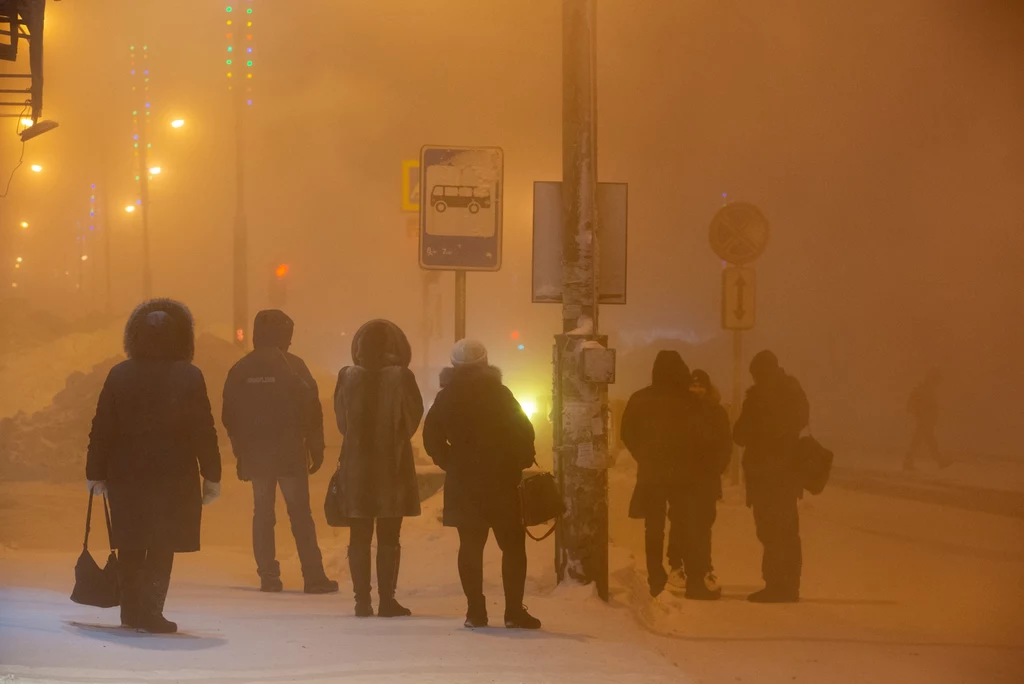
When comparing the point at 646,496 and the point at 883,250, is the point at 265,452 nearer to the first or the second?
the point at 646,496

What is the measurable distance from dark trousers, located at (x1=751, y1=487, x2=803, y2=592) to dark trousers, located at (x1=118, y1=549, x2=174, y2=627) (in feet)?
15.2

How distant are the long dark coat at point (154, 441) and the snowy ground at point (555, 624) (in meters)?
0.57

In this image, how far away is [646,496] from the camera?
8.98m

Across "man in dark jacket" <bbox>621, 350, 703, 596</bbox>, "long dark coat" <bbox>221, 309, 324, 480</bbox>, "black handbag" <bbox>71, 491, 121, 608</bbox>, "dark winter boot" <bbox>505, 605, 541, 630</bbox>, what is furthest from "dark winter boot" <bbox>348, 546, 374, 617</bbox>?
"man in dark jacket" <bbox>621, 350, 703, 596</bbox>

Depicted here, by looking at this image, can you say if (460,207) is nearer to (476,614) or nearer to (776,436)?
(776,436)

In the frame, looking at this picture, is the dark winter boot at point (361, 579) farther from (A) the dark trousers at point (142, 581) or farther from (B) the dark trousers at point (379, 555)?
(A) the dark trousers at point (142, 581)

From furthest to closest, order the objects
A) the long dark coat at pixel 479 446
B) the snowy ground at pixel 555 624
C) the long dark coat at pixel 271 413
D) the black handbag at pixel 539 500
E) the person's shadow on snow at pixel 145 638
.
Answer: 1. the long dark coat at pixel 271 413
2. the black handbag at pixel 539 500
3. the long dark coat at pixel 479 446
4. the person's shadow on snow at pixel 145 638
5. the snowy ground at pixel 555 624

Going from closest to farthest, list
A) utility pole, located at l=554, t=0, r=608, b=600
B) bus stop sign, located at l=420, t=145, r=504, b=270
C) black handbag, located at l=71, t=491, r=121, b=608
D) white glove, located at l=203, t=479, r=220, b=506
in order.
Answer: black handbag, located at l=71, t=491, r=121, b=608, white glove, located at l=203, t=479, r=220, b=506, utility pole, located at l=554, t=0, r=608, b=600, bus stop sign, located at l=420, t=145, r=504, b=270

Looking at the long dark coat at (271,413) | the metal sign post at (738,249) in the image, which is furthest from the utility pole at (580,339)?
the metal sign post at (738,249)

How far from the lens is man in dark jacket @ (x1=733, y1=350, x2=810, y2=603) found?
352 inches

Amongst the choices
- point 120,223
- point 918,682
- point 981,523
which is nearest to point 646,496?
point 918,682

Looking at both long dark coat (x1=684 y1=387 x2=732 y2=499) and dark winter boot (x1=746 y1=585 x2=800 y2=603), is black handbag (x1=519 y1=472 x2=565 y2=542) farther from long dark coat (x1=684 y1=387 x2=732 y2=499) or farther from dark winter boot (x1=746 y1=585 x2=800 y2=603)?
dark winter boot (x1=746 y1=585 x2=800 y2=603)

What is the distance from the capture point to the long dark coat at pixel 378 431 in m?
6.96

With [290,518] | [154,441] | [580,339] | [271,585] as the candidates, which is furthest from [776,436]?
[154,441]
